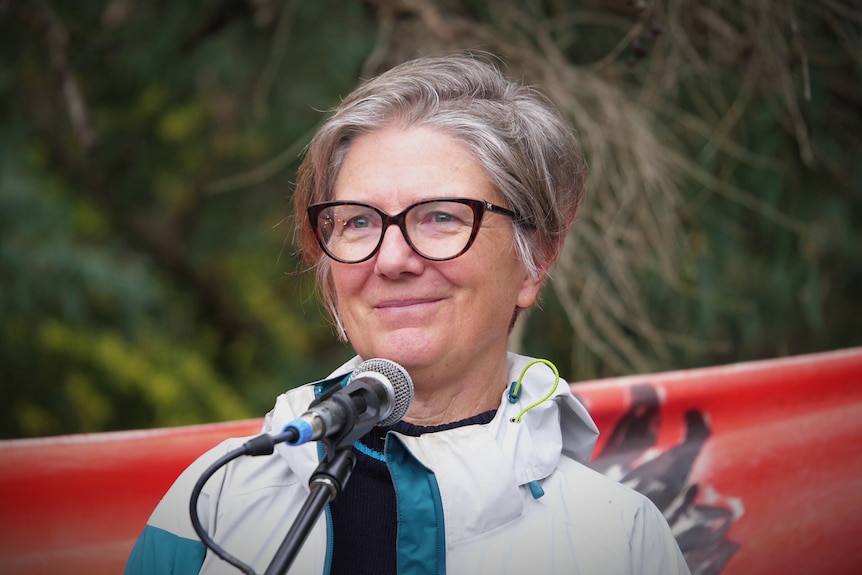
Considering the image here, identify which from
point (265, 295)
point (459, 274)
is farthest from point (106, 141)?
point (459, 274)

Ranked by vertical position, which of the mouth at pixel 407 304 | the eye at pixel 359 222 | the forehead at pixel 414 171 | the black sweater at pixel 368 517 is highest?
the forehead at pixel 414 171

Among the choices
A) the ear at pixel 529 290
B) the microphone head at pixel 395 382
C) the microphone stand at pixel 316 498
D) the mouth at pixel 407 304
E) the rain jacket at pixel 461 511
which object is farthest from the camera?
the ear at pixel 529 290

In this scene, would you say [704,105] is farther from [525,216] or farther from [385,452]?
[385,452]

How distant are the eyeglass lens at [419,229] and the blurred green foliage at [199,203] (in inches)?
80.9

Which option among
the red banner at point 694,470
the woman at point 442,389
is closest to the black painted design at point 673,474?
A: the red banner at point 694,470

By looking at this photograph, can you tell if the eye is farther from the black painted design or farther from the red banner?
the black painted design

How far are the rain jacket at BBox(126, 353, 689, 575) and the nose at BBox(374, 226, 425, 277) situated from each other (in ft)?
0.89

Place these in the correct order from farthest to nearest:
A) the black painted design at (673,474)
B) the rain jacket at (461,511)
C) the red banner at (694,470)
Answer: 1. the black painted design at (673,474)
2. the red banner at (694,470)
3. the rain jacket at (461,511)

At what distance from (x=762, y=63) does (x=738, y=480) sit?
69.6 inches

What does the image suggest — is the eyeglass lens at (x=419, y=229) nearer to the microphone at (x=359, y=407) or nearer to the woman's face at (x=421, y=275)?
the woman's face at (x=421, y=275)

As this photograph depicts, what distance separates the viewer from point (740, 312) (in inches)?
161

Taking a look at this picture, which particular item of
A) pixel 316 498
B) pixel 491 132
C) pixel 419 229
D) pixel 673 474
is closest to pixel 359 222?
pixel 419 229

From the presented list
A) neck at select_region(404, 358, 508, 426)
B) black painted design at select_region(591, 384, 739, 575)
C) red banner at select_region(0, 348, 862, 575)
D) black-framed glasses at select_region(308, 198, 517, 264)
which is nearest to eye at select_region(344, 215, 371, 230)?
black-framed glasses at select_region(308, 198, 517, 264)

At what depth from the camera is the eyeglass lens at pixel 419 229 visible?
1577 millimetres
